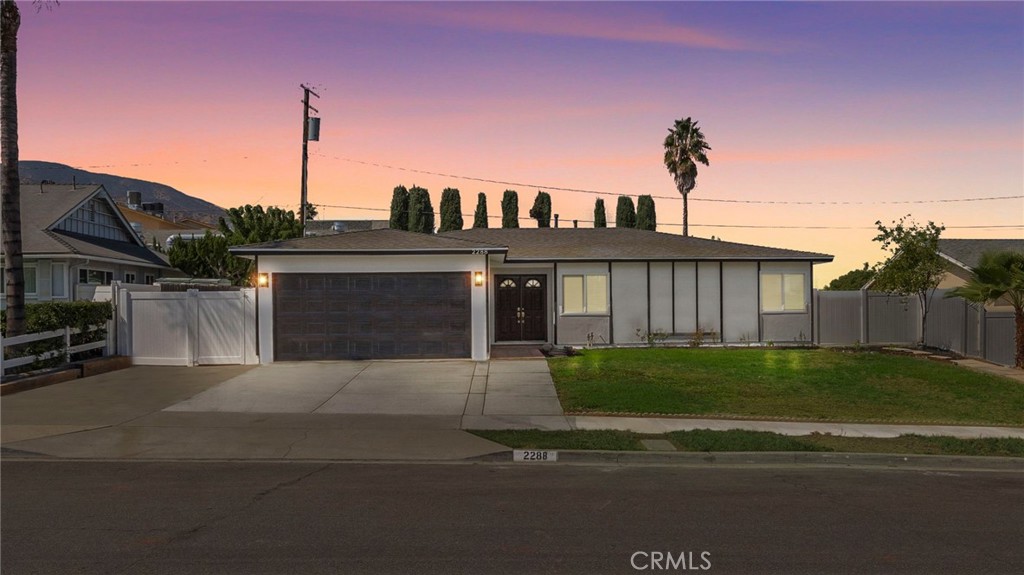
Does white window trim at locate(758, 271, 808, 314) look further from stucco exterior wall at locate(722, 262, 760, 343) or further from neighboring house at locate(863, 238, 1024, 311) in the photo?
neighboring house at locate(863, 238, 1024, 311)

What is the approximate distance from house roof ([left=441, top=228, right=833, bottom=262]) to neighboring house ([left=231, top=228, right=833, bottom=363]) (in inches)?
2.3

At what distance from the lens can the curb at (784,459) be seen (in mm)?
9922

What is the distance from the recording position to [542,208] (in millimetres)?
54844

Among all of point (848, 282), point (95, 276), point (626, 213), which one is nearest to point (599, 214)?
point (626, 213)

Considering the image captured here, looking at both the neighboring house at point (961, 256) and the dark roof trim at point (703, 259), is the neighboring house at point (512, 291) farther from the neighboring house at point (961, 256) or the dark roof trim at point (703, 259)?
the neighboring house at point (961, 256)

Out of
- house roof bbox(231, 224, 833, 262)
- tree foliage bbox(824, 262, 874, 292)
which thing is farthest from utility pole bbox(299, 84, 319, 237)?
tree foliage bbox(824, 262, 874, 292)

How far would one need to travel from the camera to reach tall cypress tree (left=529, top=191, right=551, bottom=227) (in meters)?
54.7

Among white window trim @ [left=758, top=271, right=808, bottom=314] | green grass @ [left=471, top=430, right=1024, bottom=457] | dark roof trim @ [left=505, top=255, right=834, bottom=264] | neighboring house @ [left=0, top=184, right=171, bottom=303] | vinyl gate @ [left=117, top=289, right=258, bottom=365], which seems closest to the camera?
green grass @ [left=471, top=430, right=1024, bottom=457]

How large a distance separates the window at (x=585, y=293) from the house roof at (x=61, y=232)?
1815 centimetres

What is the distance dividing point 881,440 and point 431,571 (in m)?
8.37

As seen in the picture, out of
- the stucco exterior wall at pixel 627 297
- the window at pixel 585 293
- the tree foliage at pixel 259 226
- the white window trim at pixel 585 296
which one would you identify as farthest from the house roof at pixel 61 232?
the stucco exterior wall at pixel 627 297

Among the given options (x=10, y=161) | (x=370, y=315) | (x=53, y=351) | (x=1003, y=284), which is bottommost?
(x=53, y=351)

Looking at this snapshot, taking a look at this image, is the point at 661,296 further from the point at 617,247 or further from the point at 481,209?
the point at 481,209

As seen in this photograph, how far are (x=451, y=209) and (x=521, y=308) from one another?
2724 cm
